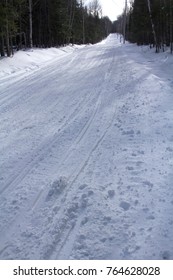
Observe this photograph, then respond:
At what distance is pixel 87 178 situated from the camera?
5.70 metres

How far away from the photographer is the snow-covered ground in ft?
13.7

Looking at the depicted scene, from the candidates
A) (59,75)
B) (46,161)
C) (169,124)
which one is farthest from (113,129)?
(59,75)

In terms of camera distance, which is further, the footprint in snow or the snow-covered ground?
the footprint in snow

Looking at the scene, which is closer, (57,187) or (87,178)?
(57,187)

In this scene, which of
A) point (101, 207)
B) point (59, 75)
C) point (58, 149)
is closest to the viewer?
point (101, 207)

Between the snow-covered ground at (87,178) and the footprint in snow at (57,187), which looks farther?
the footprint in snow at (57,187)

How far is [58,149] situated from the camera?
7.02m

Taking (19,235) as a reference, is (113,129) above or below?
above

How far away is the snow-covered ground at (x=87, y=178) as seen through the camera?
4.16 metres
